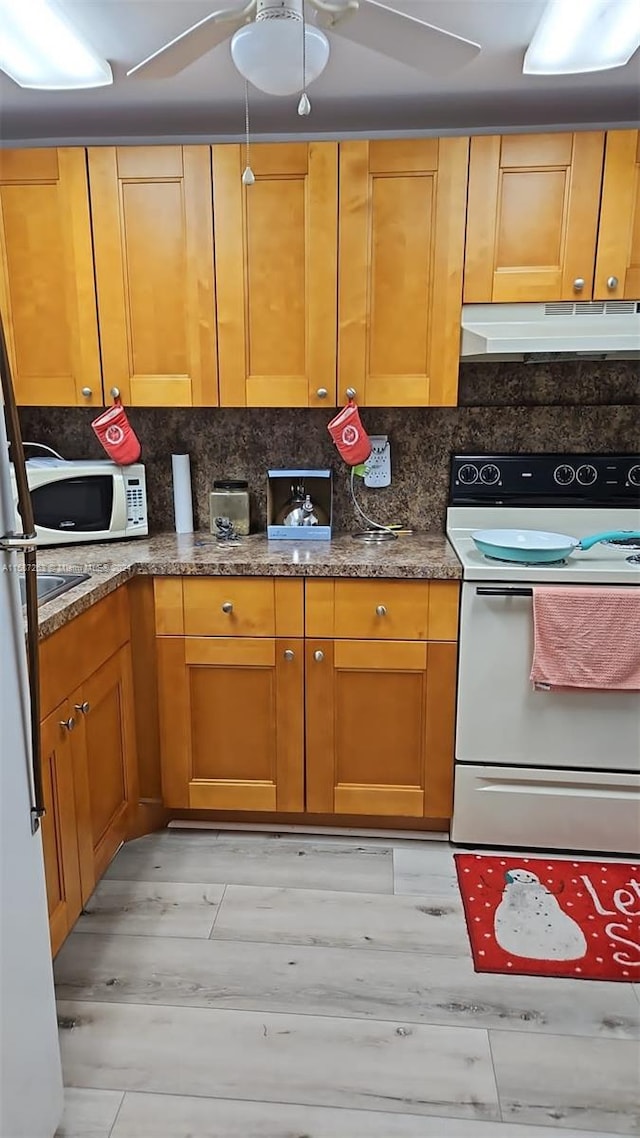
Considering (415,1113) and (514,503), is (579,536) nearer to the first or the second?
(514,503)

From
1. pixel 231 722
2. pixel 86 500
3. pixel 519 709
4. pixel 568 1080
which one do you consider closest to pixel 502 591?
pixel 519 709

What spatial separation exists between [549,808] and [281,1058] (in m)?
1.09

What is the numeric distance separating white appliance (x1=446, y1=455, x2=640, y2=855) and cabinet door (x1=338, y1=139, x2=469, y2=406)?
2.07ft

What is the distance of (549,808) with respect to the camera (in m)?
2.20

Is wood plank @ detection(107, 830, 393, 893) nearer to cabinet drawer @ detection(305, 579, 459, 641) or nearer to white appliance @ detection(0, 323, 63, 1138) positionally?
cabinet drawer @ detection(305, 579, 459, 641)

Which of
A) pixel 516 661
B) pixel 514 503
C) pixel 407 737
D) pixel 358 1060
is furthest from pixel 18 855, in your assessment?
pixel 514 503

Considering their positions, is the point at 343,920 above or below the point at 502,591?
below

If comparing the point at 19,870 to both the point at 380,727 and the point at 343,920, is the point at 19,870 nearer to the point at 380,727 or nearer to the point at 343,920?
the point at 343,920

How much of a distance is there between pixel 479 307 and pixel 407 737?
4.59 ft

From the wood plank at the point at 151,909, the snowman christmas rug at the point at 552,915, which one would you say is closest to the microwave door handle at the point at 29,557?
the wood plank at the point at 151,909

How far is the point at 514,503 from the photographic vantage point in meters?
2.55

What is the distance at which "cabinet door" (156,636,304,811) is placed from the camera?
224 cm

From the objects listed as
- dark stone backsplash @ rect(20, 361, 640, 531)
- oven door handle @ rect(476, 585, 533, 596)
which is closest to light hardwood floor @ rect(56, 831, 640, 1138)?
Answer: oven door handle @ rect(476, 585, 533, 596)

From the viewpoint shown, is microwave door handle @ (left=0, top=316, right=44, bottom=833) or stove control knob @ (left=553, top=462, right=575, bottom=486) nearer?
microwave door handle @ (left=0, top=316, right=44, bottom=833)
